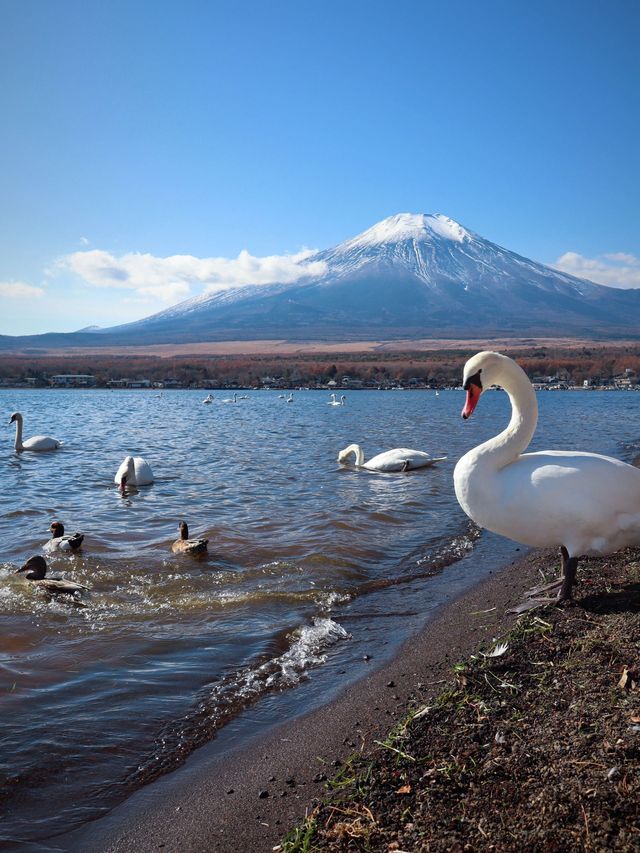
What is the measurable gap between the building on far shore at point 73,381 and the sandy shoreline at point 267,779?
6966 cm

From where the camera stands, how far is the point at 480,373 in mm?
5863

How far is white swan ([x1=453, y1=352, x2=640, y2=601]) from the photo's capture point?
17.3ft

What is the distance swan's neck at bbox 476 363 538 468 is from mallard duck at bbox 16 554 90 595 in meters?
4.83

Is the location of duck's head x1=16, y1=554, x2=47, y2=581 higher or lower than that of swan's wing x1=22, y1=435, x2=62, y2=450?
lower

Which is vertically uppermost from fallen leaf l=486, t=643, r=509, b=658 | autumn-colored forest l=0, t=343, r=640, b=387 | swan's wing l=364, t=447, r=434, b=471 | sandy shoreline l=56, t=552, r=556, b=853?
autumn-colored forest l=0, t=343, r=640, b=387

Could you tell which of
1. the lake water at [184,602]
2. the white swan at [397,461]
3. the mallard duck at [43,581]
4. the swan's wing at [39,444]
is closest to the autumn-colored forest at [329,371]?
the swan's wing at [39,444]

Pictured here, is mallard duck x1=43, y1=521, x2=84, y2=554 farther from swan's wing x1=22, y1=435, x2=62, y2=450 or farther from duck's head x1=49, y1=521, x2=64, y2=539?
swan's wing x1=22, y1=435, x2=62, y2=450

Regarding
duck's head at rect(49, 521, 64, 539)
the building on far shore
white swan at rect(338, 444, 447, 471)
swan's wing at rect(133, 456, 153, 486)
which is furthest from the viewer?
the building on far shore

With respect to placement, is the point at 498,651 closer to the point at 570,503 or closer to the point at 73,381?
the point at 570,503

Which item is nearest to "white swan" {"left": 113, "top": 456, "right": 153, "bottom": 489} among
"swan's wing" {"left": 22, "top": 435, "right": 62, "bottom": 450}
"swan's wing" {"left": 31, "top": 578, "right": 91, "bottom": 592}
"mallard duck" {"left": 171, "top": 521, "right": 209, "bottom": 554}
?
"mallard duck" {"left": 171, "top": 521, "right": 209, "bottom": 554}

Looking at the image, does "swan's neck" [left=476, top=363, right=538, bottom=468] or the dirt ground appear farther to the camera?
"swan's neck" [left=476, top=363, right=538, bottom=468]

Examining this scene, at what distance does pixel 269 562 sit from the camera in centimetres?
892

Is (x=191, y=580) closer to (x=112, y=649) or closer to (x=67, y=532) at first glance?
(x=112, y=649)

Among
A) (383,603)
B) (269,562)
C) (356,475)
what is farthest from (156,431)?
(383,603)
